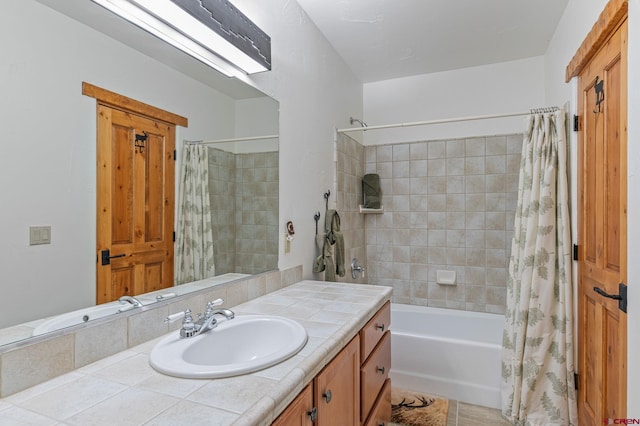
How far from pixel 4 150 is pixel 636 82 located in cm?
192

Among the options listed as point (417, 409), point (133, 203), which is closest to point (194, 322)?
point (133, 203)

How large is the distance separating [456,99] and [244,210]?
8.09 ft

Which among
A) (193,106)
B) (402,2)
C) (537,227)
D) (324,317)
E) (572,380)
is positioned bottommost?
(572,380)

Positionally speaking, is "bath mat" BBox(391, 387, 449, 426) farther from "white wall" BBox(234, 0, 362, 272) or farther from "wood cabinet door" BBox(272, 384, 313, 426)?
"wood cabinet door" BBox(272, 384, 313, 426)

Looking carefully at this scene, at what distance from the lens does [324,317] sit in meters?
1.28

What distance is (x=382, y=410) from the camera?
167 cm

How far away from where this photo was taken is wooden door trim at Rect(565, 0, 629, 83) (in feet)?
4.33

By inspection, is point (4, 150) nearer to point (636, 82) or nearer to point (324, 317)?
point (324, 317)

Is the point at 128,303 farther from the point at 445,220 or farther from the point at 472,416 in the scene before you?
the point at 445,220

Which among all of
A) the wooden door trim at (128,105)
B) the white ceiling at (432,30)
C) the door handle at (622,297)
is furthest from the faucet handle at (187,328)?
the white ceiling at (432,30)

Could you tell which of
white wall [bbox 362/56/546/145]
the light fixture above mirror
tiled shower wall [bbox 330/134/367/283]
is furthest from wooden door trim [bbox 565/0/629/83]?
tiled shower wall [bbox 330/134/367/283]

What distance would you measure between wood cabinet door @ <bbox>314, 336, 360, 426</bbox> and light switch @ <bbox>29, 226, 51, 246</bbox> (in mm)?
788

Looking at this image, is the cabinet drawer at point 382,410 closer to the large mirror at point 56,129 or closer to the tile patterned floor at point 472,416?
the tile patterned floor at point 472,416

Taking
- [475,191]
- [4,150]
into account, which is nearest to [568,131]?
[475,191]
